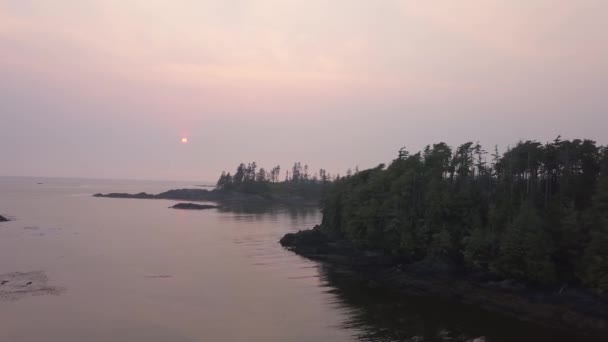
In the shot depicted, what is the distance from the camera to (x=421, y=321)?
3700 centimetres

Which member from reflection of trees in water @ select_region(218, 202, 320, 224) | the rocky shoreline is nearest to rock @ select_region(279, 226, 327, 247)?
the rocky shoreline

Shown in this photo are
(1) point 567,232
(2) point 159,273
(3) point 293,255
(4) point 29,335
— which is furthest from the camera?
(3) point 293,255

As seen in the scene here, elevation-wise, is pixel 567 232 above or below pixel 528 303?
above

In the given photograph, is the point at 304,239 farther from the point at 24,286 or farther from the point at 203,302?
the point at 24,286

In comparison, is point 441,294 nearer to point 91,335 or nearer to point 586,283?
point 586,283

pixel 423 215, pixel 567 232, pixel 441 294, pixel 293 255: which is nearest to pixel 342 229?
pixel 293 255

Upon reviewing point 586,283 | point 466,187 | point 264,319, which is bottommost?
point 264,319

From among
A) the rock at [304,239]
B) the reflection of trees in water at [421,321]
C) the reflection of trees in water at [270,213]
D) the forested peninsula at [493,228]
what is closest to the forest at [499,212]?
the forested peninsula at [493,228]

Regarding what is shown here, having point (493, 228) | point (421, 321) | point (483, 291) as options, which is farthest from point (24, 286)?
point (493, 228)

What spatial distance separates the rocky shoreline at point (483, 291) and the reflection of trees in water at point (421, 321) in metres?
1.83

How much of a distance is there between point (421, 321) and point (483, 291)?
35.5 feet

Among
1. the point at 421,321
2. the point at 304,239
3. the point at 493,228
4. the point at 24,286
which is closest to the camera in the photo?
the point at 421,321

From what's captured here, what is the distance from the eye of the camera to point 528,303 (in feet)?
131

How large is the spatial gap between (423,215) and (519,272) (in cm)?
1715
